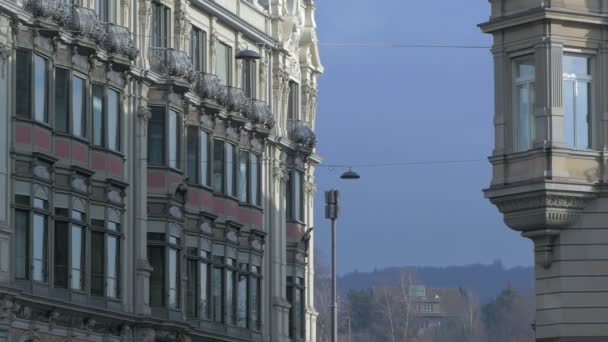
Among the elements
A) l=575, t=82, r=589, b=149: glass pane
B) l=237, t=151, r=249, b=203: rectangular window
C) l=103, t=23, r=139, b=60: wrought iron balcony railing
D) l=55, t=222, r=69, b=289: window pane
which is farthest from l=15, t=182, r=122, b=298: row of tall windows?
l=575, t=82, r=589, b=149: glass pane

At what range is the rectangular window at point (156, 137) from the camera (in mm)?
75688

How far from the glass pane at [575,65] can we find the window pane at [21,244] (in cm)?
1690

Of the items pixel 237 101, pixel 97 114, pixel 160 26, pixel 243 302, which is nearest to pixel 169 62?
pixel 160 26

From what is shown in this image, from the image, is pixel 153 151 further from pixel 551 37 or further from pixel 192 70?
pixel 551 37

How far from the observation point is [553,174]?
2173 inches

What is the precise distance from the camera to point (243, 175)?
84.3 meters

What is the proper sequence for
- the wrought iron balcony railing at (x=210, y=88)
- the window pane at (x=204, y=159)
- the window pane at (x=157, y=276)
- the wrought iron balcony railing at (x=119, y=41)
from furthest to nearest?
1. the window pane at (x=204, y=159)
2. the wrought iron balcony railing at (x=210, y=88)
3. the window pane at (x=157, y=276)
4. the wrought iron balcony railing at (x=119, y=41)

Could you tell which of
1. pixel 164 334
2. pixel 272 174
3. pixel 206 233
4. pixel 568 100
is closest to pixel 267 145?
pixel 272 174

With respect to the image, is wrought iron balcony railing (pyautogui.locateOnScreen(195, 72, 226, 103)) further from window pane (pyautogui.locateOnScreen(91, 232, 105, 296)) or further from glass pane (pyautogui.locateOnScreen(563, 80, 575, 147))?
glass pane (pyautogui.locateOnScreen(563, 80, 575, 147))

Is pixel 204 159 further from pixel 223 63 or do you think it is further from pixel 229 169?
pixel 223 63

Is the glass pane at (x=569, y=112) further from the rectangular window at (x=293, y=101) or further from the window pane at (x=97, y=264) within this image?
the rectangular window at (x=293, y=101)

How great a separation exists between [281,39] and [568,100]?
1302 inches

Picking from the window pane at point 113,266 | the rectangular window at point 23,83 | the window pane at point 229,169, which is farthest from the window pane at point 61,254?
the window pane at point 229,169

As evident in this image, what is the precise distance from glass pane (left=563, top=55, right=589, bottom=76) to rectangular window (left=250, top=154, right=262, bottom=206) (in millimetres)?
30137
